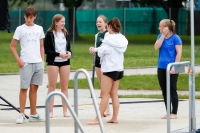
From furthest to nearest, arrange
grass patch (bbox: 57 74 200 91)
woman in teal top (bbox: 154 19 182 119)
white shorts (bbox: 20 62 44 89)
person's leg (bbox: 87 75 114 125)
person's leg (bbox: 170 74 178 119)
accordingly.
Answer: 1. grass patch (bbox: 57 74 200 91)
2. person's leg (bbox: 170 74 178 119)
3. woman in teal top (bbox: 154 19 182 119)
4. white shorts (bbox: 20 62 44 89)
5. person's leg (bbox: 87 75 114 125)

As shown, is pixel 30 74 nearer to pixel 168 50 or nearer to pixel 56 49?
pixel 56 49

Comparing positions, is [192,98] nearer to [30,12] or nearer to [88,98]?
[30,12]

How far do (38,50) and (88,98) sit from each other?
447 cm

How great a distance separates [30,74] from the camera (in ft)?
39.2

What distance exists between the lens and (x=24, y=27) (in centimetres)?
1201

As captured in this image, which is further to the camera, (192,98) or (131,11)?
(131,11)

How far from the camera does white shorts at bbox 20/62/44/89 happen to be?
39.2 feet

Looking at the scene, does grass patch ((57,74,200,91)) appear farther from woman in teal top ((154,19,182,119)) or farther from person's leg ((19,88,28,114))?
person's leg ((19,88,28,114))

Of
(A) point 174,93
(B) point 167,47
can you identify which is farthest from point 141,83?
(B) point 167,47

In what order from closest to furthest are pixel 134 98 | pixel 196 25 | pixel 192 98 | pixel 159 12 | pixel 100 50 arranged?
pixel 192 98 → pixel 100 50 → pixel 134 98 → pixel 196 25 → pixel 159 12

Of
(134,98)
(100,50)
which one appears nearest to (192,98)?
(100,50)

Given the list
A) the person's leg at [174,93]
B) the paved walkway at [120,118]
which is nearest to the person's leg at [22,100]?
the paved walkway at [120,118]

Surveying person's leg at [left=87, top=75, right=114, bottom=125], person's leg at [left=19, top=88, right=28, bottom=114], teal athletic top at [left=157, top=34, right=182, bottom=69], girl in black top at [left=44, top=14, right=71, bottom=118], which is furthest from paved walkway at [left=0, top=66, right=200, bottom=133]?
teal athletic top at [left=157, top=34, right=182, bottom=69]

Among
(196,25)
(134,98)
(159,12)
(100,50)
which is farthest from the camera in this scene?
(159,12)
